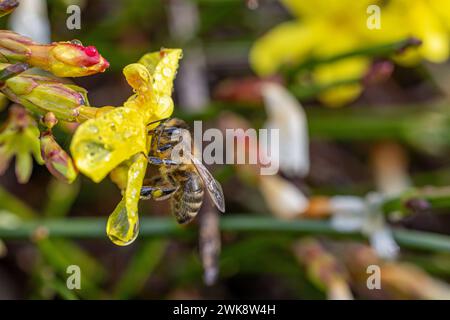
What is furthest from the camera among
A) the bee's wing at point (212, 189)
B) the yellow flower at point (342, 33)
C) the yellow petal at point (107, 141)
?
the yellow flower at point (342, 33)

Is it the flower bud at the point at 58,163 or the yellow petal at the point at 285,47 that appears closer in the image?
the flower bud at the point at 58,163

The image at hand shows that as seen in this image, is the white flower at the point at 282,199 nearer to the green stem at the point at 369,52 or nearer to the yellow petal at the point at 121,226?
the green stem at the point at 369,52

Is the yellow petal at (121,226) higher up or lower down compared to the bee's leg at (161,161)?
lower down

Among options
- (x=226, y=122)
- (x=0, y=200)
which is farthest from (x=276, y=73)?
(x=0, y=200)

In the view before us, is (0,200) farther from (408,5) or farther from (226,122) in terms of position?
(408,5)

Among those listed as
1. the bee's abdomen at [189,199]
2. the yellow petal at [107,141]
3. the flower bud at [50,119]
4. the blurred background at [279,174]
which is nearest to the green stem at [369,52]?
the blurred background at [279,174]

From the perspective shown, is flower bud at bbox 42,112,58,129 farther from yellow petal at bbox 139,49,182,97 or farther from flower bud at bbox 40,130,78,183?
yellow petal at bbox 139,49,182,97

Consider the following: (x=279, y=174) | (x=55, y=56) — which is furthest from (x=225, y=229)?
(x=55, y=56)

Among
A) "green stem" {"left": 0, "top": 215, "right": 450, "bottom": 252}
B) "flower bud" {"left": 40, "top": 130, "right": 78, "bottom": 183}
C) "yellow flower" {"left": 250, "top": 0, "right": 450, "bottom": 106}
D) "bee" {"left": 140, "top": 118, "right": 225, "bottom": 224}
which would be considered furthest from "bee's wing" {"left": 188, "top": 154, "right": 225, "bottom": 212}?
"yellow flower" {"left": 250, "top": 0, "right": 450, "bottom": 106}
